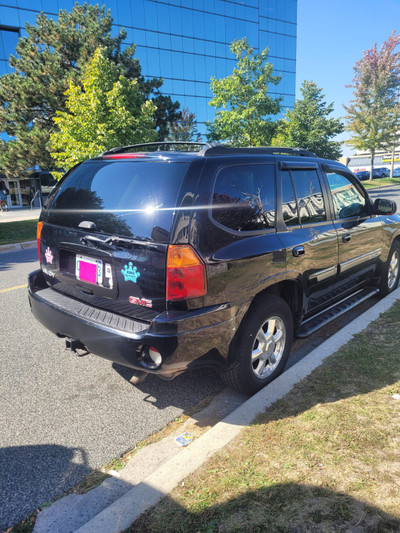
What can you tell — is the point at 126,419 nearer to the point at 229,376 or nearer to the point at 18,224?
the point at 229,376

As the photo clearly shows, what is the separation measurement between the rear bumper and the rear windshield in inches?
22.0

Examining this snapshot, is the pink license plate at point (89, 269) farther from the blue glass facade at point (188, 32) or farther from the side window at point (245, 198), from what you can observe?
the blue glass facade at point (188, 32)

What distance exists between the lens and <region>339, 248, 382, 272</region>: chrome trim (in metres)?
4.06

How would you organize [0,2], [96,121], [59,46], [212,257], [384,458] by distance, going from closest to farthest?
[384,458] < [212,257] < [96,121] < [59,46] < [0,2]

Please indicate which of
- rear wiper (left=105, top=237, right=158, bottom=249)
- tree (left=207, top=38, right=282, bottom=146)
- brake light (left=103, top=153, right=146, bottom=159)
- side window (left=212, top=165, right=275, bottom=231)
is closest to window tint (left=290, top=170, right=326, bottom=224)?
side window (left=212, top=165, right=275, bottom=231)

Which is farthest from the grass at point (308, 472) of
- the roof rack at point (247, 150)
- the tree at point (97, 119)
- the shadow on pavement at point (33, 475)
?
the tree at point (97, 119)

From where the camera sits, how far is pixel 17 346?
4.02 m

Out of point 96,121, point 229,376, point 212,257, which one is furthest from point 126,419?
point 96,121

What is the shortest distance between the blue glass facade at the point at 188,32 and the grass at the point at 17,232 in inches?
749

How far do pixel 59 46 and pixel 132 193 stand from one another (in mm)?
18400

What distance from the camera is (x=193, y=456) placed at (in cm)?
230

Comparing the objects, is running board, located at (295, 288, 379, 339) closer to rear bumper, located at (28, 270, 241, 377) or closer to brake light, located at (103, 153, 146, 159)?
rear bumper, located at (28, 270, 241, 377)

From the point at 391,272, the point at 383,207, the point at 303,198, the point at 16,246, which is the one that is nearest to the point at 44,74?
the point at 16,246

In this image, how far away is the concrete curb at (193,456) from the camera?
1903 millimetres
